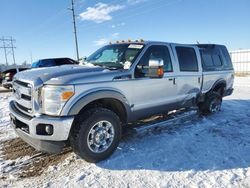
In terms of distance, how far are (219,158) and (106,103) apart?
214 cm

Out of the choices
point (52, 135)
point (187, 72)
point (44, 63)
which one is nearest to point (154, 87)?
point (187, 72)

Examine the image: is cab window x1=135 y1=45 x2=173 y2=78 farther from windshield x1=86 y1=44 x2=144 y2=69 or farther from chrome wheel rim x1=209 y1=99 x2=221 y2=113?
chrome wheel rim x1=209 y1=99 x2=221 y2=113

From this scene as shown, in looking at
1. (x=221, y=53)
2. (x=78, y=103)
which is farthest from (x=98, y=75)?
(x=221, y=53)

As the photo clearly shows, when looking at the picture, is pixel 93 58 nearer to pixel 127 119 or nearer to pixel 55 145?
pixel 127 119

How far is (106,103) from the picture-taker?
4.27 m

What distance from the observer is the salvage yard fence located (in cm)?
2517

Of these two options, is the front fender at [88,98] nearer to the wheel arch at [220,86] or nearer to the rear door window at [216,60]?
the wheel arch at [220,86]

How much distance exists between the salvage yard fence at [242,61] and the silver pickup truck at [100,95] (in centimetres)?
2244

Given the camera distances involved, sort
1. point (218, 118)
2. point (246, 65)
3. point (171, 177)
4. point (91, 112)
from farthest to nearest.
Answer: point (246, 65), point (218, 118), point (91, 112), point (171, 177)

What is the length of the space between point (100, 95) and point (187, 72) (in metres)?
2.62

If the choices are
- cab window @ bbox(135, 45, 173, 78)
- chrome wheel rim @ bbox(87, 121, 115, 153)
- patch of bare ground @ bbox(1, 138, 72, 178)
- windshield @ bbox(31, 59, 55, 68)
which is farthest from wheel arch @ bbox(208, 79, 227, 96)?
windshield @ bbox(31, 59, 55, 68)

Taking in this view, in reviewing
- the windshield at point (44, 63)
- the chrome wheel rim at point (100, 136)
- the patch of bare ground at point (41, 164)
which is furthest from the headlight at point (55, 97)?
the windshield at point (44, 63)

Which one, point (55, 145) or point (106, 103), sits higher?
point (106, 103)

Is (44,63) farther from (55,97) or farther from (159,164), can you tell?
(159,164)
